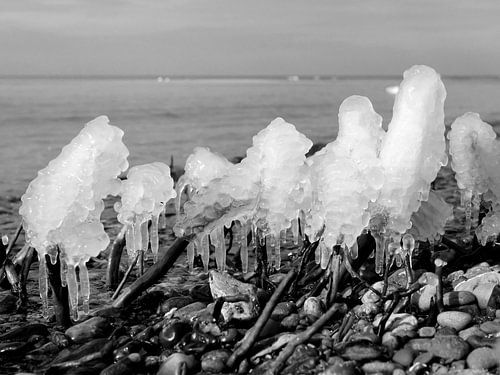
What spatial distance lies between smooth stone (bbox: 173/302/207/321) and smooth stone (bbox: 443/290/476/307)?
5.68 feet

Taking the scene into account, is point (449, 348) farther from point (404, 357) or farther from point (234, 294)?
point (234, 294)

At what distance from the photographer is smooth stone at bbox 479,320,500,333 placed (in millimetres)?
4188

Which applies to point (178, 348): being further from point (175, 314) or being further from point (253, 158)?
point (253, 158)

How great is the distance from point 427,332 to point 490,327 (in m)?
0.40

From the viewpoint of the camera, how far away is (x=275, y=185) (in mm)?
4469

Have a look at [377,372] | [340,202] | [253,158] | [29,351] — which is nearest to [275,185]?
[253,158]

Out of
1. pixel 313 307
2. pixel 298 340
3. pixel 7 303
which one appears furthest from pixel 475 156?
pixel 7 303

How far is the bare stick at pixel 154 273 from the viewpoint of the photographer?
4848mm

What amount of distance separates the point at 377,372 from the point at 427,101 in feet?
5.73

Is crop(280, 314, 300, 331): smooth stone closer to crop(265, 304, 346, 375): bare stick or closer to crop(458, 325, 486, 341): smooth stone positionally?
crop(265, 304, 346, 375): bare stick

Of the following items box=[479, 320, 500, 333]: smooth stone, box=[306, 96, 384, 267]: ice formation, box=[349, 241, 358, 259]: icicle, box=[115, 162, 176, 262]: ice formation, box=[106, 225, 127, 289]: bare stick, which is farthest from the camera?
box=[106, 225, 127, 289]: bare stick

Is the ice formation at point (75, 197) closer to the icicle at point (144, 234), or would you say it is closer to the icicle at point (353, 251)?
the icicle at point (144, 234)

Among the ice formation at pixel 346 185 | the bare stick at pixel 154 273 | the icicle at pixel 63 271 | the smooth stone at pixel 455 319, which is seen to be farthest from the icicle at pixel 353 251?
the icicle at pixel 63 271

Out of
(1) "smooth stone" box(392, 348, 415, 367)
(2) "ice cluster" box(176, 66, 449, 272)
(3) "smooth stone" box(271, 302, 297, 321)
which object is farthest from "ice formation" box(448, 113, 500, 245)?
(1) "smooth stone" box(392, 348, 415, 367)
